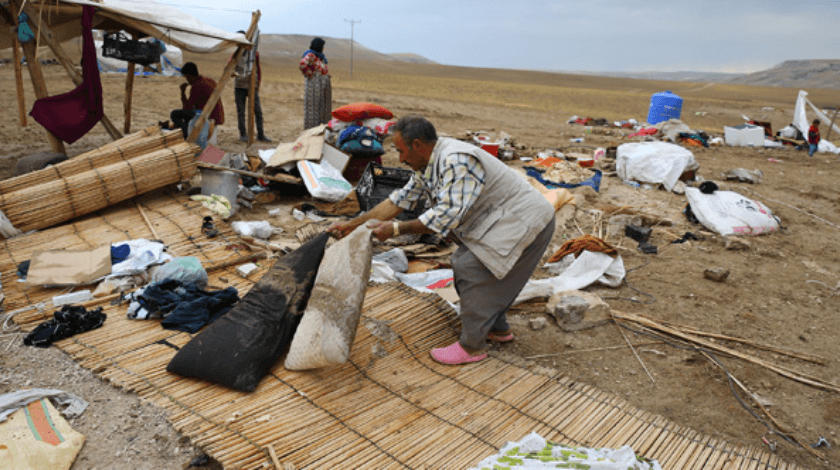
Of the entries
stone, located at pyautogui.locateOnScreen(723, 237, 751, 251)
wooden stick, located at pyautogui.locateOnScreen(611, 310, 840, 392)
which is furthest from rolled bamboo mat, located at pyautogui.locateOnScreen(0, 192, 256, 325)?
stone, located at pyautogui.locateOnScreen(723, 237, 751, 251)

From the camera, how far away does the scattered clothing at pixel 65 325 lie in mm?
2904

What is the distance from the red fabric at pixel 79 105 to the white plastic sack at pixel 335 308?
442 centimetres

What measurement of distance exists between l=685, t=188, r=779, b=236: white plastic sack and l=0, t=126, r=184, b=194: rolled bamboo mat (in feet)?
19.0

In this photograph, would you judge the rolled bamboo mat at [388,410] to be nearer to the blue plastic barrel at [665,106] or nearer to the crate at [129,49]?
the crate at [129,49]

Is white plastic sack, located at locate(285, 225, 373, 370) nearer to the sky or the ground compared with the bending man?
nearer to the ground

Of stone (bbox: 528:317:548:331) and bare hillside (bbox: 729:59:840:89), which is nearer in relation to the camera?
stone (bbox: 528:317:548:331)

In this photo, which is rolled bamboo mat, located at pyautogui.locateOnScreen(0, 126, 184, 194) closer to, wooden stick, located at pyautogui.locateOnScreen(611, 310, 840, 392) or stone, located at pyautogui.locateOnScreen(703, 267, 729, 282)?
wooden stick, located at pyautogui.locateOnScreen(611, 310, 840, 392)

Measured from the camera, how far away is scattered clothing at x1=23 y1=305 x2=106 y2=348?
2904 mm

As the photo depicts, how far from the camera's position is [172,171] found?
5.09 metres

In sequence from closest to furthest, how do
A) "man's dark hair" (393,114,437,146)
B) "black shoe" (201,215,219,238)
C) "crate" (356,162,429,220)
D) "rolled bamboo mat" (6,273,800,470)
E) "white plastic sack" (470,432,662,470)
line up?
"white plastic sack" (470,432,662,470), "rolled bamboo mat" (6,273,800,470), "man's dark hair" (393,114,437,146), "black shoe" (201,215,219,238), "crate" (356,162,429,220)

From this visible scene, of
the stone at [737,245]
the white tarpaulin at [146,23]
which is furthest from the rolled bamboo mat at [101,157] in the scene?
the stone at [737,245]

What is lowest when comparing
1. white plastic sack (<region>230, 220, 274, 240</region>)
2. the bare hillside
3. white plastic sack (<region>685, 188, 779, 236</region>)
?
white plastic sack (<region>230, 220, 274, 240</region>)

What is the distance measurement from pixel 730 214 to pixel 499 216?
14.3 ft

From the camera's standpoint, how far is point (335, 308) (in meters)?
2.63
